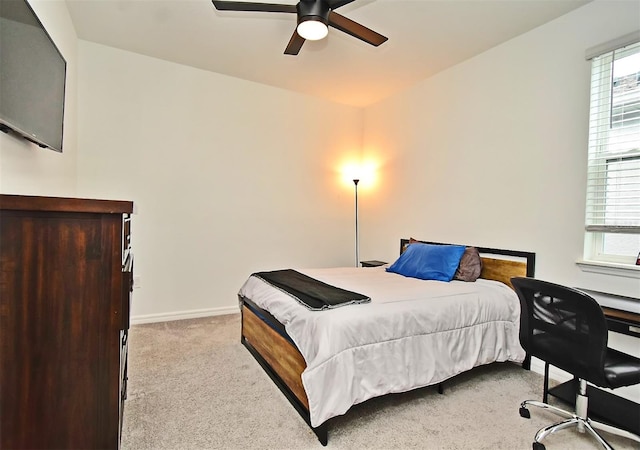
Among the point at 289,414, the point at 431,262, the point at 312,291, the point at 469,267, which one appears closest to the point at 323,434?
the point at 289,414

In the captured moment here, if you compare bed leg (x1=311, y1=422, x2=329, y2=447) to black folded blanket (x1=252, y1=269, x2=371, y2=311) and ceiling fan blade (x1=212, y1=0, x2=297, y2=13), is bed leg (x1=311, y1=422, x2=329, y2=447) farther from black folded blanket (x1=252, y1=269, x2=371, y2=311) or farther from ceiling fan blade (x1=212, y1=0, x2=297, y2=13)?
ceiling fan blade (x1=212, y1=0, x2=297, y2=13)

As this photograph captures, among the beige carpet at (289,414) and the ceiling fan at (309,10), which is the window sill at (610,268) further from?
the ceiling fan at (309,10)

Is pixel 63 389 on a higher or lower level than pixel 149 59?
lower

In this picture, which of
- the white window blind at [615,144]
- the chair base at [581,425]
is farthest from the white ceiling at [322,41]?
the chair base at [581,425]

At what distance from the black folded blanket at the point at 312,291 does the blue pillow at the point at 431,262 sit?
3.21 ft

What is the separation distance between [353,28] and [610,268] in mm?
2404

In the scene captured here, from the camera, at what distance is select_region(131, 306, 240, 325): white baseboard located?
11.8 ft

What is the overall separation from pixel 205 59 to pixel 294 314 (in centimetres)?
290

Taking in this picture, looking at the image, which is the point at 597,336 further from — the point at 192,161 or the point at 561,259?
the point at 192,161

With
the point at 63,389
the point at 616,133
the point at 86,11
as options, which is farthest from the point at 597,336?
the point at 86,11

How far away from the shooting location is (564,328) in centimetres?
181

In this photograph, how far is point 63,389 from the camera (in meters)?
1.18

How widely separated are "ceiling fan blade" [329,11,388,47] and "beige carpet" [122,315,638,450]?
2498 millimetres

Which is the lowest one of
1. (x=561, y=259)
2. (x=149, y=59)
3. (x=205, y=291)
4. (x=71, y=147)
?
(x=205, y=291)
